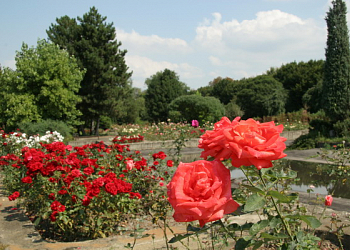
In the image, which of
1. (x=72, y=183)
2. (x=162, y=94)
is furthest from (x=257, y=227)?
(x=162, y=94)

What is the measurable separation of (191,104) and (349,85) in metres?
16.1

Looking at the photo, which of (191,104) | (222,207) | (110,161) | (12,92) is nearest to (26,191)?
(110,161)

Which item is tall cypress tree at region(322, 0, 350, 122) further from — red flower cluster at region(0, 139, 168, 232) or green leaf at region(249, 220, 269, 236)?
green leaf at region(249, 220, 269, 236)

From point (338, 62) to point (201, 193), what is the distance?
1365 cm

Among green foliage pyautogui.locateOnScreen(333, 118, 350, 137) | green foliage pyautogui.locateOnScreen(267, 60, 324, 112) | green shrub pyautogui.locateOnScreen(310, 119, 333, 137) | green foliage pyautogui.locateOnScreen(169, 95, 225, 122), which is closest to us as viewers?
green foliage pyautogui.locateOnScreen(333, 118, 350, 137)

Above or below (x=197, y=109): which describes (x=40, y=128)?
below

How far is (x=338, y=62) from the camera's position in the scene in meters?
12.5

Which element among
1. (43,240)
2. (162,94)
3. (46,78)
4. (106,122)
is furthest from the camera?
(162,94)

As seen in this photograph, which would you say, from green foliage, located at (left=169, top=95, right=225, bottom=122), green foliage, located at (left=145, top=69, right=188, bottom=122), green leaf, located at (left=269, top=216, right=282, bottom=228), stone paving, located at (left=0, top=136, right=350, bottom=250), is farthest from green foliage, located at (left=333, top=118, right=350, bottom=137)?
green foliage, located at (left=145, top=69, right=188, bottom=122)

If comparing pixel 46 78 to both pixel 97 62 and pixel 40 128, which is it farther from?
pixel 97 62

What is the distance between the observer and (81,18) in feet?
73.7

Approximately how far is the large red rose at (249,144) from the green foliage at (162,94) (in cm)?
3782

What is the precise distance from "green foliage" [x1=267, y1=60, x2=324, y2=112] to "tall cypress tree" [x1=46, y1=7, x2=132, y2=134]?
22408 mm

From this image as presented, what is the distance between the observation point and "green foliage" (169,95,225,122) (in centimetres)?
2706
